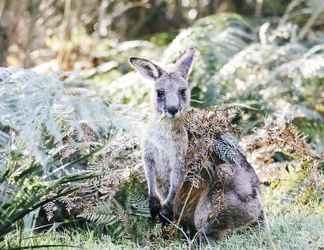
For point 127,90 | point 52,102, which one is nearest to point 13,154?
point 52,102

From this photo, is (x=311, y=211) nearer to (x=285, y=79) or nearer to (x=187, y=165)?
(x=187, y=165)

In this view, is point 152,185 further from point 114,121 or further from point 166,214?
point 114,121

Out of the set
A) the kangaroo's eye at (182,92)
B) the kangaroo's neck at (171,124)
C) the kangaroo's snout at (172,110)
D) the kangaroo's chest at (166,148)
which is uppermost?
the kangaroo's eye at (182,92)

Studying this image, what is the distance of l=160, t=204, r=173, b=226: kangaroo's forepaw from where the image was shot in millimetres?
4797

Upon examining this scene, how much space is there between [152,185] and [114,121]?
3.98 ft

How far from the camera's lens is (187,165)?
15.7ft

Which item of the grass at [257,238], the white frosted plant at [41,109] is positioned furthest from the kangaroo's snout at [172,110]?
the white frosted plant at [41,109]

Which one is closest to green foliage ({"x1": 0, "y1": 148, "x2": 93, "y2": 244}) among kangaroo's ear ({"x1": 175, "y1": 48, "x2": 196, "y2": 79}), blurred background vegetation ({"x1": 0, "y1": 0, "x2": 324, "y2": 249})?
blurred background vegetation ({"x1": 0, "y1": 0, "x2": 324, "y2": 249})

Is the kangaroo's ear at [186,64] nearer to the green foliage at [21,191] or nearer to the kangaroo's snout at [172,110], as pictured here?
the kangaroo's snout at [172,110]

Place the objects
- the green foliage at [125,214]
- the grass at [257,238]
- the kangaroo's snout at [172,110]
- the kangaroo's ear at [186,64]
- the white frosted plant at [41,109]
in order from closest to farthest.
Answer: the white frosted plant at [41,109], the grass at [257,238], the green foliage at [125,214], the kangaroo's snout at [172,110], the kangaroo's ear at [186,64]

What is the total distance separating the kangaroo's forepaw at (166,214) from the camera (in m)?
4.80

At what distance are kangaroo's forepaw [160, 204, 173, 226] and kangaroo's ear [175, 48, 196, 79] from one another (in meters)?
0.87

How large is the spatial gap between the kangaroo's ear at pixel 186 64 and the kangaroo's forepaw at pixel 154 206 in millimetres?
831

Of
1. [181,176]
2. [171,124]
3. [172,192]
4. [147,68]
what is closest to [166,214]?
[172,192]
